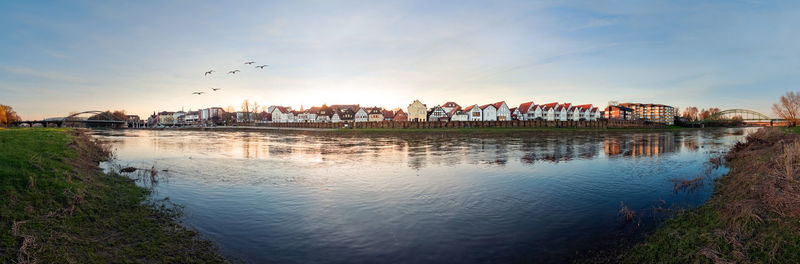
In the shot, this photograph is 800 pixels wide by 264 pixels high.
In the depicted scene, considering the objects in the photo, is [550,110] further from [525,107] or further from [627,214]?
[627,214]

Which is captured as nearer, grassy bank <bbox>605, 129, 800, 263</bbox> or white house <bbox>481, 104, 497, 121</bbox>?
grassy bank <bbox>605, 129, 800, 263</bbox>

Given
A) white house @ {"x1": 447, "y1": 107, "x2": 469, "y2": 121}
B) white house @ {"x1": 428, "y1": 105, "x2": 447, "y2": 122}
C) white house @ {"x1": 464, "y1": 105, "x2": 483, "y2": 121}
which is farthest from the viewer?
white house @ {"x1": 447, "y1": 107, "x2": 469, "y2": 121}

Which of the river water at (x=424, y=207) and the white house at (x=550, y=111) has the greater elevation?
the white house at (x=550, y=111)

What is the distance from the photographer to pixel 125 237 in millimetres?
9203

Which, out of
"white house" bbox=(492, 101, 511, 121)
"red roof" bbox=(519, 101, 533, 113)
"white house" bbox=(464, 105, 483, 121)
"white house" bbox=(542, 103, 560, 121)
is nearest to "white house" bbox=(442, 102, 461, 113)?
"red roof" bbox=(519, 101, 533, 113)

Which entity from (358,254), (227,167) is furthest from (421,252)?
(227,167)

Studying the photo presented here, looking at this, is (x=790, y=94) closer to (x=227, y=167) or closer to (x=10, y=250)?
(x=227, y=167)

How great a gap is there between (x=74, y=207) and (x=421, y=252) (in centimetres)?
974

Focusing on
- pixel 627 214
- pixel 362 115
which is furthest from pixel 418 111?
pixel 627 214

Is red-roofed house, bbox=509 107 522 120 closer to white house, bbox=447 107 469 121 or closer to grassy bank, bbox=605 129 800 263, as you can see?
white house, bbox=447 107 469 121

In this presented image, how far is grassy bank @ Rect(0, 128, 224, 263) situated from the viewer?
750 centimetres

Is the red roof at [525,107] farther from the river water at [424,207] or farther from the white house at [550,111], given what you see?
the river water at [424,207]

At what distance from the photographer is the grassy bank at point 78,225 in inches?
295

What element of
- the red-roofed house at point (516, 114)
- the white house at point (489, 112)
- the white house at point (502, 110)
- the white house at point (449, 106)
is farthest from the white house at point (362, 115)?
the red-roofed house at point (516, 114)
